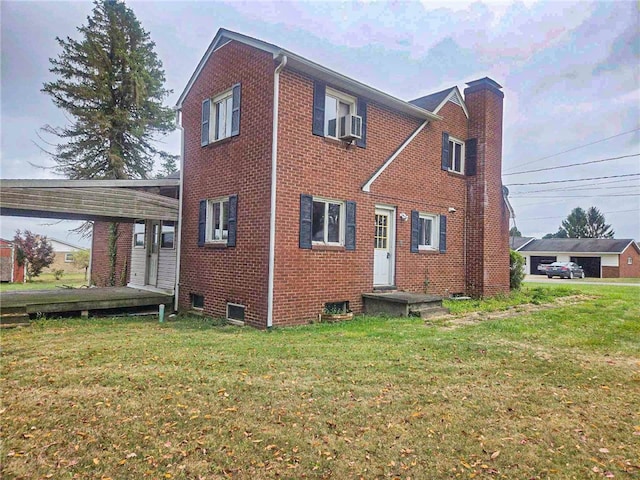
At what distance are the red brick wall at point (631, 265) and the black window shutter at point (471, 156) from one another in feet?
115

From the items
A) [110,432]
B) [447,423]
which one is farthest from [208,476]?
[447,423]

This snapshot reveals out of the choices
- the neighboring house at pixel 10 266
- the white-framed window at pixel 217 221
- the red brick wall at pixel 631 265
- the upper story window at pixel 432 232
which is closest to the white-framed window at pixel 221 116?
the white-framed window at pixel 217 221

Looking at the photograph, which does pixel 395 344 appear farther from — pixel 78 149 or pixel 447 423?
pixel 78 149

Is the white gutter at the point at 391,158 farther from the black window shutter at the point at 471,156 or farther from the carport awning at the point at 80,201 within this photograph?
the carport awning at the point at 80,201

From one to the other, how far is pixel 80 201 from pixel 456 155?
36.6ft

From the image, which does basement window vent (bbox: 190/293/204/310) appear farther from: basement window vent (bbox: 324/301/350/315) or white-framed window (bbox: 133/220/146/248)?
white-framed window (bbox: 133/220/146/248)

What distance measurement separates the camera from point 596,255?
40.0 meters

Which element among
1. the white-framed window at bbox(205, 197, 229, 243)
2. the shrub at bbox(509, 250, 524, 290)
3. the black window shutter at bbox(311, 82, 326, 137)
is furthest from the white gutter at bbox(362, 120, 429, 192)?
the shrub at bbox(509, 250, 524, 290)

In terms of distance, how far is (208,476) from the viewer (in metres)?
2.79

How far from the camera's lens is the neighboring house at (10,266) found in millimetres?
24484

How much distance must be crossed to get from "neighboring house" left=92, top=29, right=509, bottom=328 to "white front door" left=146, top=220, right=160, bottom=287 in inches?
1.9

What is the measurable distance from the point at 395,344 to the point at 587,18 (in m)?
14.2

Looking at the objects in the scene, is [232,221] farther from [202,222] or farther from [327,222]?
[327,222]

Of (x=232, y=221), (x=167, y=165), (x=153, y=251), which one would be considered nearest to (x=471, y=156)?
(x=232, y=221)
